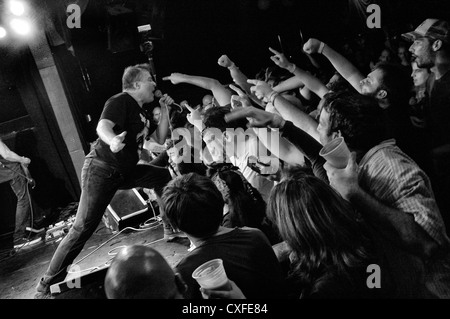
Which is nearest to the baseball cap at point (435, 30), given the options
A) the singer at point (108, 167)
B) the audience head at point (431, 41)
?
the audience head at point (431, 41)

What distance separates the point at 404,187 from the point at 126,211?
3800 millimetres

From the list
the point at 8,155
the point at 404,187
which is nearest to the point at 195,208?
the point at 404,187

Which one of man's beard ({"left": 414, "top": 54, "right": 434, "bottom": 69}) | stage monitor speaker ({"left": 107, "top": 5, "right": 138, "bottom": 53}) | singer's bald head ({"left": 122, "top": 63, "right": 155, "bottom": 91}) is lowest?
man's beard ({"left": 414, "top": 54, "right": 434, "bottom": 69})

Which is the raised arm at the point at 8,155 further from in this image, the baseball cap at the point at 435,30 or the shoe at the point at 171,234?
the baseball cap at the point at 435,30

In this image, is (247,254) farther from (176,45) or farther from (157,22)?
(176,45)

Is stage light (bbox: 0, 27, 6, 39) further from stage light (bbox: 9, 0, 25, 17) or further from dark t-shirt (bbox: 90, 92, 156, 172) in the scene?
dark t-shirt (bbox: 90, 92, 156, 172)

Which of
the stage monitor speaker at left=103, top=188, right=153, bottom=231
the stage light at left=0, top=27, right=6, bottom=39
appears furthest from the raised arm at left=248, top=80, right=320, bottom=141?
the stage light at left=0, top=27, right=6, bottom=39

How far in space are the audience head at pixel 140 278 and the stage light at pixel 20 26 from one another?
5724mm

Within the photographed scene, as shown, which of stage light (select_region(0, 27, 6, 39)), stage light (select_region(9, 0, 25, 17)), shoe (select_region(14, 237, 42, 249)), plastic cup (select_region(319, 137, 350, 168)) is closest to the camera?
plastic cup (select_region(319, 137, 350, 168))

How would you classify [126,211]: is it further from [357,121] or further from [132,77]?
[357,121]

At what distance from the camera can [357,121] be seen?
5.10 feet

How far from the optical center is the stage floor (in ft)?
10.6

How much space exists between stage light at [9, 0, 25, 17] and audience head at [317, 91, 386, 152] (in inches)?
219
